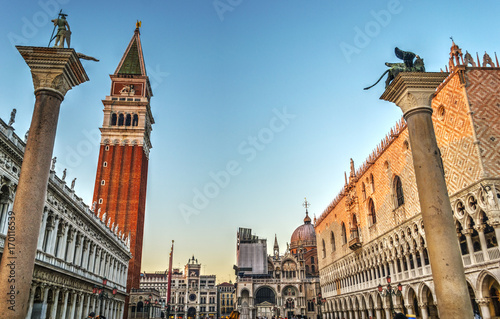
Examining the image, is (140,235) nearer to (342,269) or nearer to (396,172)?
(342,269)

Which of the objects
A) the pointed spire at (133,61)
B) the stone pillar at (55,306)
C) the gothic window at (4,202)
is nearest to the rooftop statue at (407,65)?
the gothic window at (4,202)

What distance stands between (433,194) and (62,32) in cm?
968

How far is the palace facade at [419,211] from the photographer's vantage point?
2114 cm

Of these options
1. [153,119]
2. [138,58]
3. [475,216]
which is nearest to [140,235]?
[153,119]

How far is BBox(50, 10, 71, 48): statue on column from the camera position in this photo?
9.63 metres

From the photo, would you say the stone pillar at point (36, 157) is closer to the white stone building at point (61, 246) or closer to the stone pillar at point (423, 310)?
the white stone building at point (61, 246)

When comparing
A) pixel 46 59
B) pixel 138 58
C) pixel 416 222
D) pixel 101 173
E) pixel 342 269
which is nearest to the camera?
pixel 46 59

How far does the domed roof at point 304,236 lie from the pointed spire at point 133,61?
50910 mm

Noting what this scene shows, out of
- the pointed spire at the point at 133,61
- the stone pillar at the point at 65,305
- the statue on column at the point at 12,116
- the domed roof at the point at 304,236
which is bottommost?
the stone pillar at the point at 65,305

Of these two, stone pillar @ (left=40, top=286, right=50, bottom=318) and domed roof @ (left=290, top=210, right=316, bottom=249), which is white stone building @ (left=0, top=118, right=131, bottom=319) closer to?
stone pillar @ (left=40, top=286, right=50, bottom=318)

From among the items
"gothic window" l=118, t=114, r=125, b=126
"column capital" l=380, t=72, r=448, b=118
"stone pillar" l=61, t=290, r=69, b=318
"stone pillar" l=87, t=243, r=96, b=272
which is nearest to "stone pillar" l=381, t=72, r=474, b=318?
"column capital" l=380, t=72, r=448, b=118

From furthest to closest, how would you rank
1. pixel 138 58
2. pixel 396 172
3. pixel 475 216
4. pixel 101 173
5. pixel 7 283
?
pixel 138 58 < pixel 101 173 < pixel 396 172 < pixel 475 216 < pixel 7 283

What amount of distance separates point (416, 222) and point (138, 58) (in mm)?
52469

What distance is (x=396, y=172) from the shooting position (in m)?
31.9
